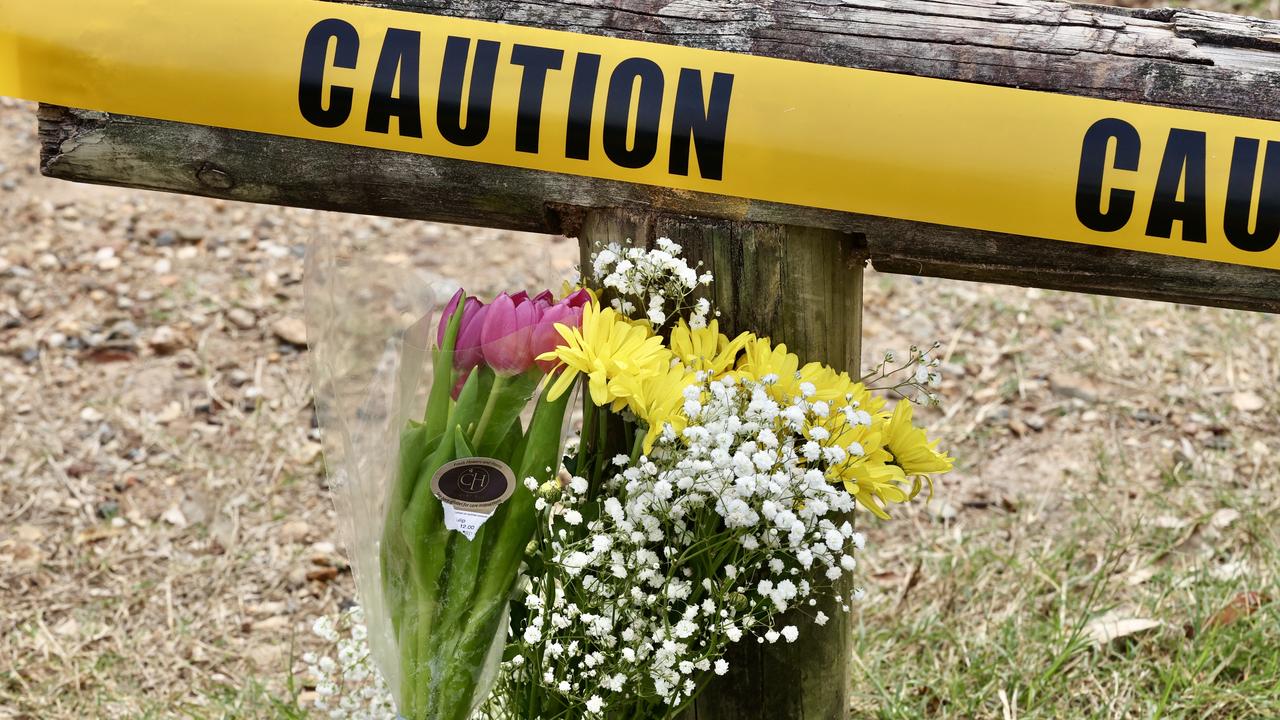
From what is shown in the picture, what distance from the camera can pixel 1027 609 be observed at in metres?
2.60

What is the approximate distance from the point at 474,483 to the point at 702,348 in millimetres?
377

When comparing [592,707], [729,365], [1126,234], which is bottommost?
[592,707]

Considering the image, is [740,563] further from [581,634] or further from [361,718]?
[361,718]

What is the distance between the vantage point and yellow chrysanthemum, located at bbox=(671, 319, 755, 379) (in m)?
1.61

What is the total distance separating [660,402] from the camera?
1.53 meters

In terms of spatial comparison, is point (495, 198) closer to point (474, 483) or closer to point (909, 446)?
point (474, 483)

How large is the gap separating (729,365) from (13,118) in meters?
3.99

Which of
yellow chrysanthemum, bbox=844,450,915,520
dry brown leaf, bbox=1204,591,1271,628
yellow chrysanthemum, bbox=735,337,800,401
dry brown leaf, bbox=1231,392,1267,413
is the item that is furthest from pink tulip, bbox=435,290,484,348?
dry brown leaf, bbox=1231,392,1267,413

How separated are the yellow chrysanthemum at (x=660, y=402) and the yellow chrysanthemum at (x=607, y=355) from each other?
2 centimetres

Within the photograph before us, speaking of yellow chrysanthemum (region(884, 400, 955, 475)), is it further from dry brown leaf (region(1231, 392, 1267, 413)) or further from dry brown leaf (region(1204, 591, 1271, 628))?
dry brown leaf (region(1231, 392, 1267, 413))

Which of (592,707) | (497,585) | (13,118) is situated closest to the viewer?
(592,707)

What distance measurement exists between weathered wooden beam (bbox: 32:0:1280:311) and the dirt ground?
0.25 metres

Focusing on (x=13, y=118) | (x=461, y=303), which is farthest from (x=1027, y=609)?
(x=13, y=118)

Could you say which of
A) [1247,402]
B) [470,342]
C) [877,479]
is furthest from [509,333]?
[1247,402]
